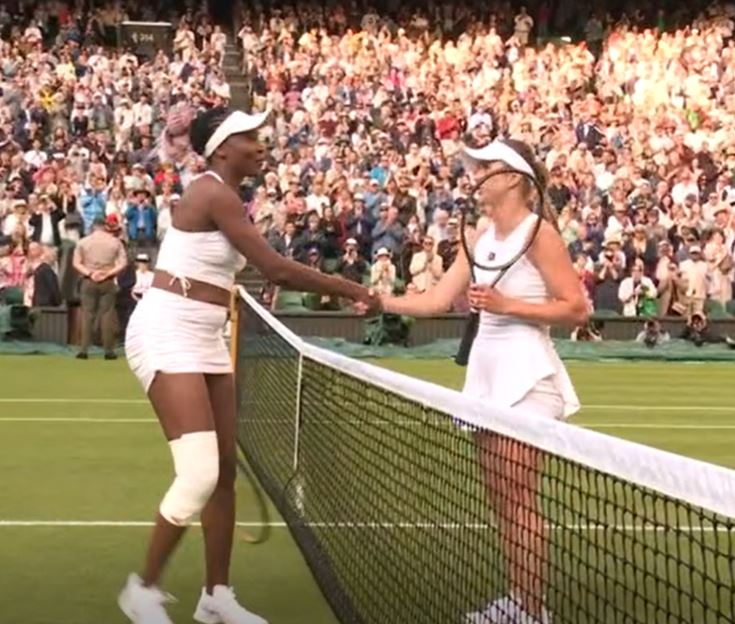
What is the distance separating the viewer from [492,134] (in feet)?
92.0

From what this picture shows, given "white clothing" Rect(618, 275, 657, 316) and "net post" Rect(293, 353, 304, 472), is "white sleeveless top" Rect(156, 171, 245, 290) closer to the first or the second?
"net post" Rect(293, 353, 304, 472)

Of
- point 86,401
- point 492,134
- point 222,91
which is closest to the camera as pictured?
point 86,401

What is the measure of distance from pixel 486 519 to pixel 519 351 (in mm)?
1181

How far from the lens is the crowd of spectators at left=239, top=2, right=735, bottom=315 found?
2330 cm

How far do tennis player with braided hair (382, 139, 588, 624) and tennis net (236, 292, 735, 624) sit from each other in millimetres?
21

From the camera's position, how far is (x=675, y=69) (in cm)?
3088

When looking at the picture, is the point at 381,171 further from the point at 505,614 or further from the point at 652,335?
the point at 505,614

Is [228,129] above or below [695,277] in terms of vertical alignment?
above

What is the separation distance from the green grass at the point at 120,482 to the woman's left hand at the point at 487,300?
1.19 m

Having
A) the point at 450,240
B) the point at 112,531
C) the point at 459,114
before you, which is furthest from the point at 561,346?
the point at 112,531

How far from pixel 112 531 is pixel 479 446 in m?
3.05

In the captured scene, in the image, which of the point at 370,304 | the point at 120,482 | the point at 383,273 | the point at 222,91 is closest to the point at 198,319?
the point at 370,304

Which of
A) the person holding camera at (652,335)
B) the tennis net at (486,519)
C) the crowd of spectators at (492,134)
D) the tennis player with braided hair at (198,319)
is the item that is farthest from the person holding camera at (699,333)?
the tennis player with braided hair at (198,319)

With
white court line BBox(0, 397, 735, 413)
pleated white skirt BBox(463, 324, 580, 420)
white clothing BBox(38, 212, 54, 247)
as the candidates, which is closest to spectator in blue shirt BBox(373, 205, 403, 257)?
white clothing BBox(38, 212, 54, 247)
